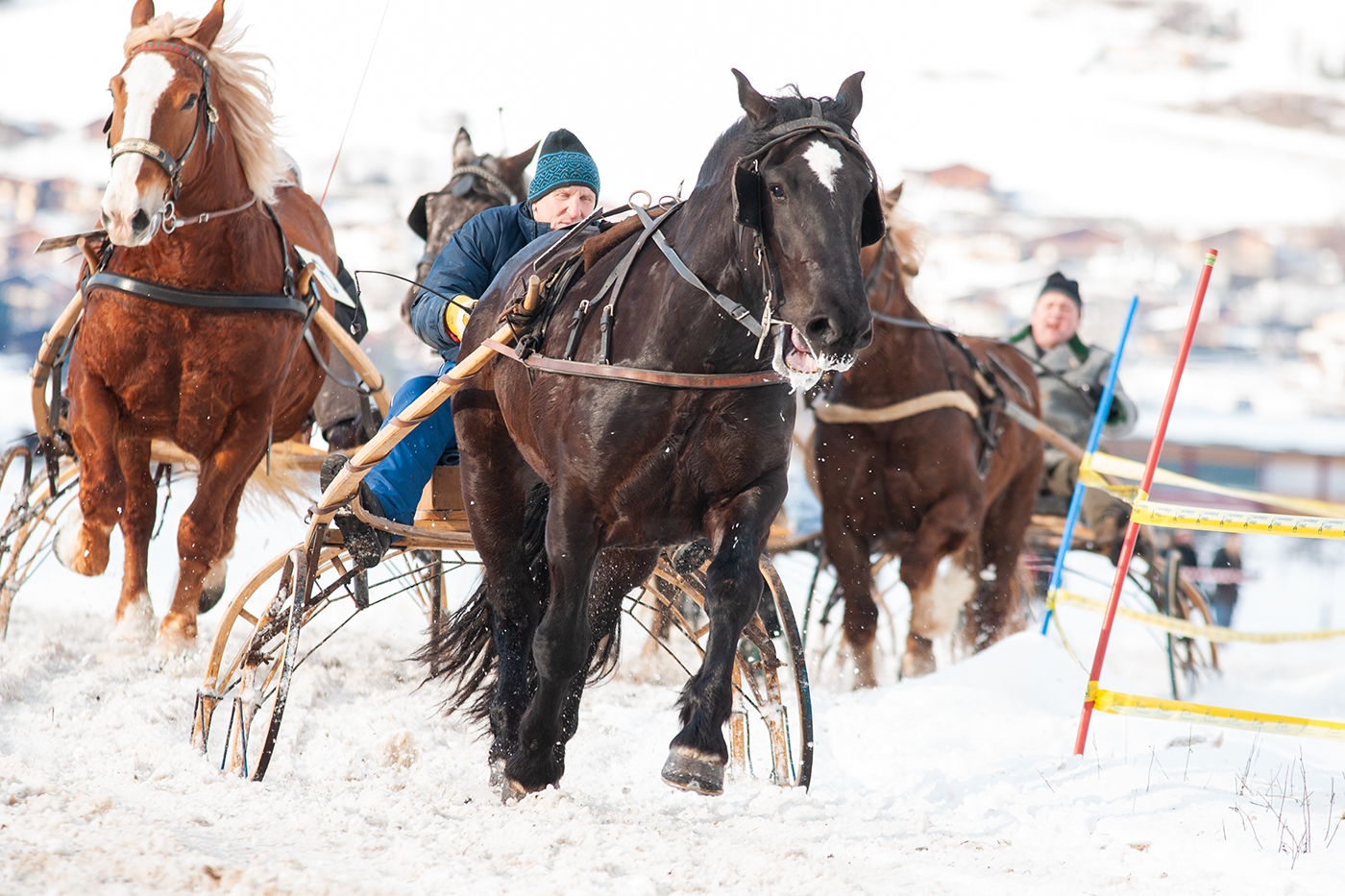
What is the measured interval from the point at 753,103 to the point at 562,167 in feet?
4.72

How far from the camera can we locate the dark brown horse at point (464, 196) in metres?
6.91

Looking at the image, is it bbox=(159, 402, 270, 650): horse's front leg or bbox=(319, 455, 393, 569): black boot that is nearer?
bbox=(319, 455, 393, 569): black boot

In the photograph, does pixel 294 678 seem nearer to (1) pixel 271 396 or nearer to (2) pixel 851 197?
(1) pixel 271 396

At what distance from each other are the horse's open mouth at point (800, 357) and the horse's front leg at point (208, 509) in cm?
327

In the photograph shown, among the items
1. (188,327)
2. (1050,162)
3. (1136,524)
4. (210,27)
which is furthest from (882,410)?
(1050,162)

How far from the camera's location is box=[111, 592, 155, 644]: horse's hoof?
17.8 feet

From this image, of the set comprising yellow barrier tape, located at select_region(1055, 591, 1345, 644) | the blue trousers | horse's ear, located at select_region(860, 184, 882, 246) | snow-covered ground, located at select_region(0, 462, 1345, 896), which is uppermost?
horse's ear, located at select_region(860, 184, 882, 246)

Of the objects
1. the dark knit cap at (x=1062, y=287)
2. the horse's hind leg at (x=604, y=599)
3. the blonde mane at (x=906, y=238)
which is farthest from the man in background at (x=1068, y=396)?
the horse's hind leg at (x=604, y=599)

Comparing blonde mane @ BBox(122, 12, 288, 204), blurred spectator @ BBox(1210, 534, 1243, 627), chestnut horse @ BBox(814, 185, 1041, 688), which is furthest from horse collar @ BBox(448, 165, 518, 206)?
blurred spectator @ BBox(1210, 534, 1243, 627)

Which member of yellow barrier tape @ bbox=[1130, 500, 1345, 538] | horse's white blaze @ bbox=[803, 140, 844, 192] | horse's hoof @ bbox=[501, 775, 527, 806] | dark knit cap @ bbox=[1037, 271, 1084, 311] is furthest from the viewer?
dark knit cap @ bbox=[1037, 271, 1084, 311]

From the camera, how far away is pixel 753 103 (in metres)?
3.06

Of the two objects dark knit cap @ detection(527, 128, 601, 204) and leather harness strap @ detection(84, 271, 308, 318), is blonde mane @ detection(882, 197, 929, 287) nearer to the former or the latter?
dark knit cap @ detection(527, 128, 601, 204)

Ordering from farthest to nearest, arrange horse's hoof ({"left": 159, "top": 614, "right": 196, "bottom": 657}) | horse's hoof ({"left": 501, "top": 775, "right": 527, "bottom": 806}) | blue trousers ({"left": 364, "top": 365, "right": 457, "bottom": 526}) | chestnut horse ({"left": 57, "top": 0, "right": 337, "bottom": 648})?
horse's hoof ({"left": 159, "top": 614, "right": 196, "bottom": 657}) < chestnut horse ({"left": 57, "top": 0, "right": 337, "bottom": 648}) < blue trousers ({"left": 364, "top": 365, "right": 457, "bottom": 526}) < horse's hoof ({"left": 501, "top": 775, "right": 527, "bottom": 806})

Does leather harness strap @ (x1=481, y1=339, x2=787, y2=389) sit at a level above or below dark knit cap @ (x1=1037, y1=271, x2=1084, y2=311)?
below
